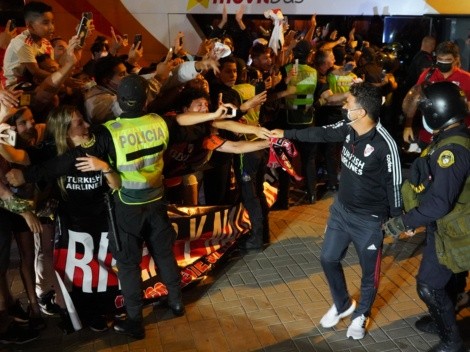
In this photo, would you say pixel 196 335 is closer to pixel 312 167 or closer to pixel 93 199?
pixel 93 199

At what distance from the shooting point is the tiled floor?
428 cm

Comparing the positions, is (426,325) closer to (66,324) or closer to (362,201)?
(362,201)

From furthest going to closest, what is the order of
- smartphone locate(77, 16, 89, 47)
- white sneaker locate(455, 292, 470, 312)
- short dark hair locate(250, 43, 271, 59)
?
1. short dark hair locate(250, 43, 271, 59)
2. smartphone locate(77, 16, 89, 47)
3. white sneaker locate(455, 292, 470, 312)

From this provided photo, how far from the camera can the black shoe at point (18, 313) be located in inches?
176

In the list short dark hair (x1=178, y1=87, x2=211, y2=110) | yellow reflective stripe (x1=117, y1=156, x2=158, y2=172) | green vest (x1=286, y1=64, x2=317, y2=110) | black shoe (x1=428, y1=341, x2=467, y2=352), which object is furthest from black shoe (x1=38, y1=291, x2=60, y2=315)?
green vest (x1=286, y1=64, x2=317, y2=110)

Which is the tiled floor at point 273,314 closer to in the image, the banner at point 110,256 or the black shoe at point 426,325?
the black shoe at point 426,325

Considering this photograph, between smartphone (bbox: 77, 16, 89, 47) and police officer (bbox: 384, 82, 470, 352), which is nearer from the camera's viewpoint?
police officer (bbox: 384, 82, 470, 352)

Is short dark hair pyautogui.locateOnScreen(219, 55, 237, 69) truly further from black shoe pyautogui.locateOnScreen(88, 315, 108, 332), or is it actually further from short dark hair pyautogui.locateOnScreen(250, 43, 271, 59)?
black shoe pyautogui.locateOnScreen(88, 315, 108, 332)

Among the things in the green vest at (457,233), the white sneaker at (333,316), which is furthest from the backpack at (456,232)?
the white sneaker at (333,316)

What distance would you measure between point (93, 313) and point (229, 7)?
5.69m

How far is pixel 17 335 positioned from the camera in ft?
14.2

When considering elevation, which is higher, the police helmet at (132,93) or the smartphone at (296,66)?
the police helmet at (132,93)

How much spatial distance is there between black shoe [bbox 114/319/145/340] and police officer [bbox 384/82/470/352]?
220 cm

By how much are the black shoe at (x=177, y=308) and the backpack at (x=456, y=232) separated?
2244 mm
